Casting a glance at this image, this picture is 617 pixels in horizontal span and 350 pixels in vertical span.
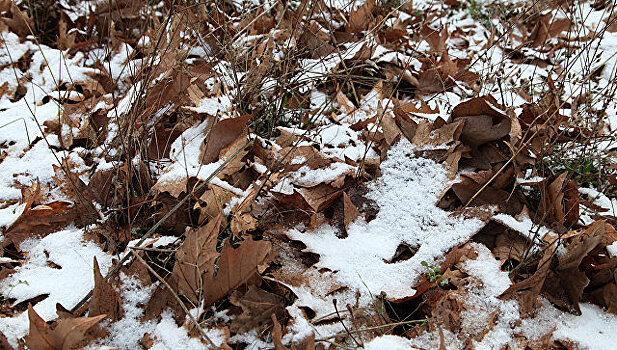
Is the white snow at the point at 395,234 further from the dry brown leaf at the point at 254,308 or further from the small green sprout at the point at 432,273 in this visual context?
the dry brown leaf at the point at 254,308

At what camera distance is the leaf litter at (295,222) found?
1309 mm

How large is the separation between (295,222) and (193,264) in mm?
420

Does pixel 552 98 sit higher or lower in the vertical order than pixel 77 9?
lower

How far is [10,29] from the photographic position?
2.74m

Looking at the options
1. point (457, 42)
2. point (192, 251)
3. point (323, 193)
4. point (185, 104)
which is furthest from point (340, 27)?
→ point (192, 251)

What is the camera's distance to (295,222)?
5.26ft

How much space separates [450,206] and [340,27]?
1498 millimetres

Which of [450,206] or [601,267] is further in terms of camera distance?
[450,206]

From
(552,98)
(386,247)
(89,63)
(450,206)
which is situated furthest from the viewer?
(89,63)

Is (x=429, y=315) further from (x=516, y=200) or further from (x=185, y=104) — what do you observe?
(x=185, y=104)

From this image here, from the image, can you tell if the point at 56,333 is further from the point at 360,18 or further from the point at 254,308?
the point at 360,18

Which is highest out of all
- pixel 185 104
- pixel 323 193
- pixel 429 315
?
Answer: pixel 185 104

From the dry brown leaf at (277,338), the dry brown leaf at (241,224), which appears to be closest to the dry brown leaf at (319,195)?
the dry brown leaf at (241,224)

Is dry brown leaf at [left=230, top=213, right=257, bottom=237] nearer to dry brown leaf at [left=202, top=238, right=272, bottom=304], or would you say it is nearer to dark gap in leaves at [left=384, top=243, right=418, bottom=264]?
dry brown leaf at [left=202, top=238, right=272, bottom=304]
